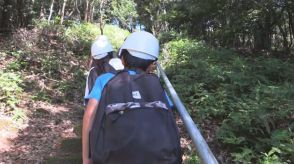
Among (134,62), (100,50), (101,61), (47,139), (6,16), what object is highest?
(6,16)

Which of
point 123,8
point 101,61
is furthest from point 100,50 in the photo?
point 123,8

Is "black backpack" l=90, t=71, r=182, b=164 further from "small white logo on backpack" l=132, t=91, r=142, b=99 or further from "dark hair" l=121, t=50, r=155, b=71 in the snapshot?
"dark hair" l=121, t=50, r=155, b=71

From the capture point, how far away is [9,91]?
8.80 meters

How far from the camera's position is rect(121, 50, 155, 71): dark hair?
8.79 feet

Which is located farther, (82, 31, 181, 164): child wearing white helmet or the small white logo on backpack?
the small white logo on backpack

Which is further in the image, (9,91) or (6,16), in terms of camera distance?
(6,16)

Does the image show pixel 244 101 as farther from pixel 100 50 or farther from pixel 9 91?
pixel 9 91

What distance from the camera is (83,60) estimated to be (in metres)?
13.7

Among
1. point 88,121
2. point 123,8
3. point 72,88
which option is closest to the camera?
point 88,121

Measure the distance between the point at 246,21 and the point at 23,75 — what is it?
28.9 feet

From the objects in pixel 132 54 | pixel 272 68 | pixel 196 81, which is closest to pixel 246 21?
pixel 272 68

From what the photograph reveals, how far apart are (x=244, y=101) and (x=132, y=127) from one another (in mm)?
5518

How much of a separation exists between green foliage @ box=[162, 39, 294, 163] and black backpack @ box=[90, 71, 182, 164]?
2.99 meters

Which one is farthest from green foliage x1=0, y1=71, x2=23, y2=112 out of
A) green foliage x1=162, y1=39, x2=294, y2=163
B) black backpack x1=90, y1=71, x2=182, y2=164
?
black backpack x1=90, y1=71, x2=182, y2=164
